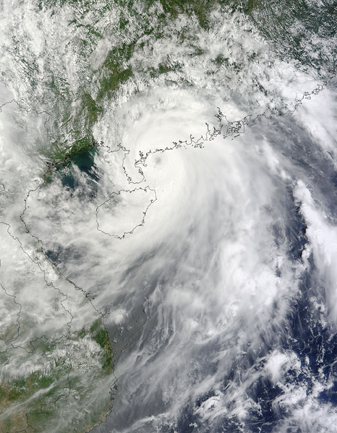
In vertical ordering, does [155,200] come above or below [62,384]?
above

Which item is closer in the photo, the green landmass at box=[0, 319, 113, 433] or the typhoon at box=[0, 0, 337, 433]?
the typhoon at box=[0, 0, 337, 433]

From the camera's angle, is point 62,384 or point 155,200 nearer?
point 155,200

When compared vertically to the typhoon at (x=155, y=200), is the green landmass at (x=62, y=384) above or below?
below

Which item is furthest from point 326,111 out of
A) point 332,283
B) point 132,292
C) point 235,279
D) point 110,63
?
point 132,292

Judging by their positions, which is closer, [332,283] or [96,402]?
[332,283]

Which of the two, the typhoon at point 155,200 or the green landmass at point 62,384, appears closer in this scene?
the typhoon at point 155,200

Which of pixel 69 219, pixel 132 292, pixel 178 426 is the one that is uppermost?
pixel 69 219

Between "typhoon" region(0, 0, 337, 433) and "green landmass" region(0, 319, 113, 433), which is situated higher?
"typhoon" region(0, 0, 337, 433)

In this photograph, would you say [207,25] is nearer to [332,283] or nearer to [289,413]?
[332,283]
